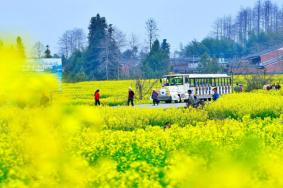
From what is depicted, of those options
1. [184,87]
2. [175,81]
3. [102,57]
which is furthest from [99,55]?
[184,87]

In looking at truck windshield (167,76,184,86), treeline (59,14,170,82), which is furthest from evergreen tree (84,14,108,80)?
truck windshield (167,76,184,86)

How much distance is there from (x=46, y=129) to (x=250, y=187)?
1.08m

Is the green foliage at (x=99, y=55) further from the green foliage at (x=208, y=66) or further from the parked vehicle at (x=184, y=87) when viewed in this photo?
the parked vehicle at (x=184, y=87)

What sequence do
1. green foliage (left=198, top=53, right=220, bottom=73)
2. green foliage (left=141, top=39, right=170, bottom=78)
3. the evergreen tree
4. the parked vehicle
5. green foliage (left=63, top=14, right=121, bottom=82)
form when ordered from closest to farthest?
the parked vehicle → green foliage (left=198, top=53, right=220, bottom=73) → green foliage (left=63, top=14, right=121, bottom=82) → the evergreen tree → green foliage (left=141, top=39, right=170, bottom=78)

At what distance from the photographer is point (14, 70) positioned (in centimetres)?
307

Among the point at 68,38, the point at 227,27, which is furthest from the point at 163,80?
the point at 227,27

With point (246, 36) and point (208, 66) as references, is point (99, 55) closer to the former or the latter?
point (208, 66)

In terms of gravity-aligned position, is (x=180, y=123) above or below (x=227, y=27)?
below

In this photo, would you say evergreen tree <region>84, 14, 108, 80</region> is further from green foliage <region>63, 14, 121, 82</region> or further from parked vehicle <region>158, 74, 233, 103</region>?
parked vehicle <region>158, 74, 233, 103</region>

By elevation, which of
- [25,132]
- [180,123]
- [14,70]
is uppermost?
[14,70]

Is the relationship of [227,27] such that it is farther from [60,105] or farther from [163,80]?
[60,105]

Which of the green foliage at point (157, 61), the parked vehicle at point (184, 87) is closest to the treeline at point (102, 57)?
the green foliage at point (157, 61)

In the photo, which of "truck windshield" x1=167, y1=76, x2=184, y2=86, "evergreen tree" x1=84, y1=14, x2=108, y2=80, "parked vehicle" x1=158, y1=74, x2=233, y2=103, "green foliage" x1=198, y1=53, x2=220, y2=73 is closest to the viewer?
"parked vehicle" x1=158, y1=74, x2=233, y2=103

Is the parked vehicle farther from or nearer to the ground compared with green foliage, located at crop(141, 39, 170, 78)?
nearer to the ground
